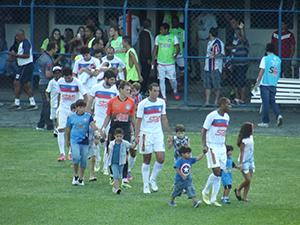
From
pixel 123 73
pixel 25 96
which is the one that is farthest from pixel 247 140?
pixel 25 96

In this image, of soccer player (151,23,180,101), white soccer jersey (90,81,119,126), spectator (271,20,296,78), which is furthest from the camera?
spectator (271,20,296,78)

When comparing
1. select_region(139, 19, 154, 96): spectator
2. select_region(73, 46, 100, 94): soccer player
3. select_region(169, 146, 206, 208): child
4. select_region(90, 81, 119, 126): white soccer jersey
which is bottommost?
select_region(169, 146, 206, 208): child

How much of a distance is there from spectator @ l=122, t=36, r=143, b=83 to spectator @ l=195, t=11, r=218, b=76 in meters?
4.00

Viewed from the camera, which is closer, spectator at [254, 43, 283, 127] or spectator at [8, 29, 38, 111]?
spectator at [254, 43, 283, 127]

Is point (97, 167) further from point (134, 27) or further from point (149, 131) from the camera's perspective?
point (134, 27)

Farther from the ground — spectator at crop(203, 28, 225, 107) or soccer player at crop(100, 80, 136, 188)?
spectator at crop(203, 28, 225, 107)

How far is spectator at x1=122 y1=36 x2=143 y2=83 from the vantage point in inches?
535

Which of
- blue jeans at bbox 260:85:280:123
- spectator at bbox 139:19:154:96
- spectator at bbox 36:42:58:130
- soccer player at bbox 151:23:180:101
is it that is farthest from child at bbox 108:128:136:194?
spectator at bbox 139:19:154:96

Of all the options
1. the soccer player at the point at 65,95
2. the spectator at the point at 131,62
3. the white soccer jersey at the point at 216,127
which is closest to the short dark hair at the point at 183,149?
the white soccer jersey at the point at 216,127

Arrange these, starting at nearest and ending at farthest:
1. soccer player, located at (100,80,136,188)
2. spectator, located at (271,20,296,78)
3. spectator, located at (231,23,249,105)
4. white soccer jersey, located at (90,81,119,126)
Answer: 1. soccer player, located at (100,80,136,188)
2. white soccer jersey, located at (90,81,119,126)
3. spectator, located at (231,23,249,105)
4. spectator, located at (271,20,296,78)

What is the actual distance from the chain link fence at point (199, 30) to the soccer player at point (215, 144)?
24.8 feet

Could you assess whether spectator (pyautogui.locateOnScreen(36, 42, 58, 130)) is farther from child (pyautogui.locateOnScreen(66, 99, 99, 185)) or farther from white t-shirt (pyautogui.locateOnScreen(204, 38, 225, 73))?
white t-shirt (pyautogui.locateOnScreen(204, 38, 225, 73))

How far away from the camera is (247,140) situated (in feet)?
26.9

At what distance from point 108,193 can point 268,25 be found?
11250 millimetres
